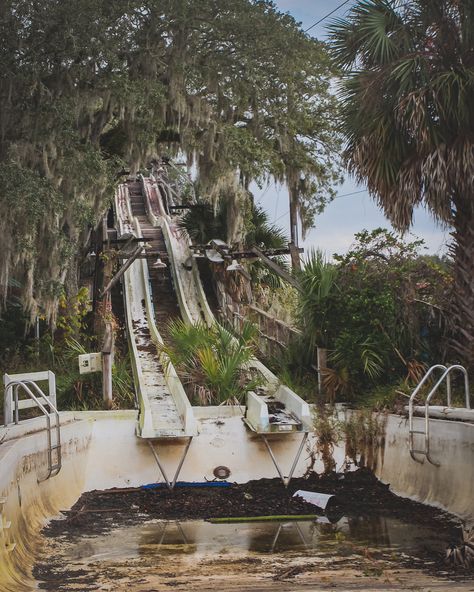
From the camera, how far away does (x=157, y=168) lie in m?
39.6

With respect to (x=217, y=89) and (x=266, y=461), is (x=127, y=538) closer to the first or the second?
(x=266, y=461)

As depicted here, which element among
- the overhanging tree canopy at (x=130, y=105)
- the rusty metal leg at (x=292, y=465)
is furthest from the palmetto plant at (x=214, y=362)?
the overhanging tree canopy at (x=130, y=105)

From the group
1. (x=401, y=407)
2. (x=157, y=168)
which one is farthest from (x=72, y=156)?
(x=157, y=168)

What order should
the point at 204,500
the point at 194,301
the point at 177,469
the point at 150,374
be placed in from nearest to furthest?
the point at 204,500 < the point at 177,469 < the point at 150,374 < the point at 194,301

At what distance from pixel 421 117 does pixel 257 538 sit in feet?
21.7

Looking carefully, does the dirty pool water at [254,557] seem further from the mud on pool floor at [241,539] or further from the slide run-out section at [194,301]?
the slide run-out section at [194,301]

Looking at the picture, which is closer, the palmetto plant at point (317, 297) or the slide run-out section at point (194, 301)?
the slide run-out section at point (194, 301)

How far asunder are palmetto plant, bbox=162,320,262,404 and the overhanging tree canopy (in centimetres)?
333

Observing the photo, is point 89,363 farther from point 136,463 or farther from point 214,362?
point 136,463

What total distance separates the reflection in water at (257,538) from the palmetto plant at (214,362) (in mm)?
4688

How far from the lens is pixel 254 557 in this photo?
28.0ft

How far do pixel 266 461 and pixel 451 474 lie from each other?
12.1 ft

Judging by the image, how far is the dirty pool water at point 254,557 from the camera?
7152 mm

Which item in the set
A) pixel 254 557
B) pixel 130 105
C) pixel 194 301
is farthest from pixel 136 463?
pixel 194 301
